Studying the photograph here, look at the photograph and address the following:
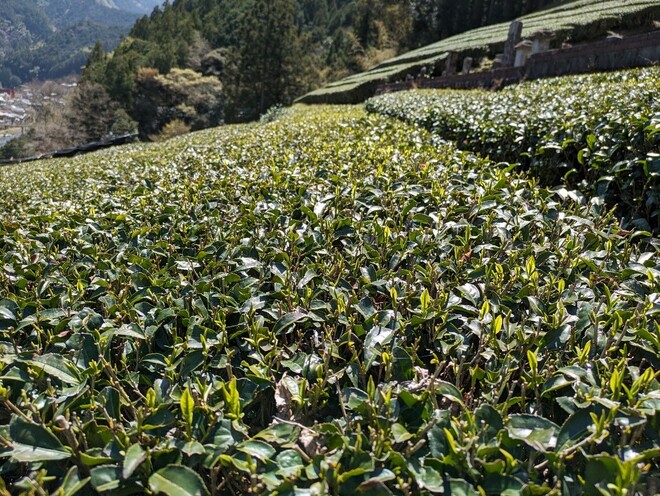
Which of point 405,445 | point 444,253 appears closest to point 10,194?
point 444,253

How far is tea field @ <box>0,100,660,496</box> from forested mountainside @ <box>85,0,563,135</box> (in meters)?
40.0

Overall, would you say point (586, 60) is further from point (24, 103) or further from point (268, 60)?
point (24, 103)

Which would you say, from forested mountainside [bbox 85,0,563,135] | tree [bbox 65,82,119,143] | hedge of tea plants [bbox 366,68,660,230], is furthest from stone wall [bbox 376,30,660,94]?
tree [bbox 65,82,119,143]

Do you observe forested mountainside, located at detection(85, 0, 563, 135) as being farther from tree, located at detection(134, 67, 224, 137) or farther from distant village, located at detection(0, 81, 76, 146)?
distant village, located at detection(0, 81, 76, 146)

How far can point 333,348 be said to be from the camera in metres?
1.47

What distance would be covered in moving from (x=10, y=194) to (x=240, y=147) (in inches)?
122

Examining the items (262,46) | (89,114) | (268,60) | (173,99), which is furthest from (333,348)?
(173,99)

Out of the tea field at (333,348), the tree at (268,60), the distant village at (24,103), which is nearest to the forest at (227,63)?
the tree at (268,60)

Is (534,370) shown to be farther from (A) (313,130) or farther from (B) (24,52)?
(B) (24,52)

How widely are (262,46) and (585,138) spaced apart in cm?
3981

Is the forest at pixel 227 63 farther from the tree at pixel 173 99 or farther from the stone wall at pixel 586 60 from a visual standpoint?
the stone wall at pixel 586 60

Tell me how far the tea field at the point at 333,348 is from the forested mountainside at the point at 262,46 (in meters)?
40.0

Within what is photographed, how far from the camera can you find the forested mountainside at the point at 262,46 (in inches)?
1564

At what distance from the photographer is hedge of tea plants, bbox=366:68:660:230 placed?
3330 millimetres
